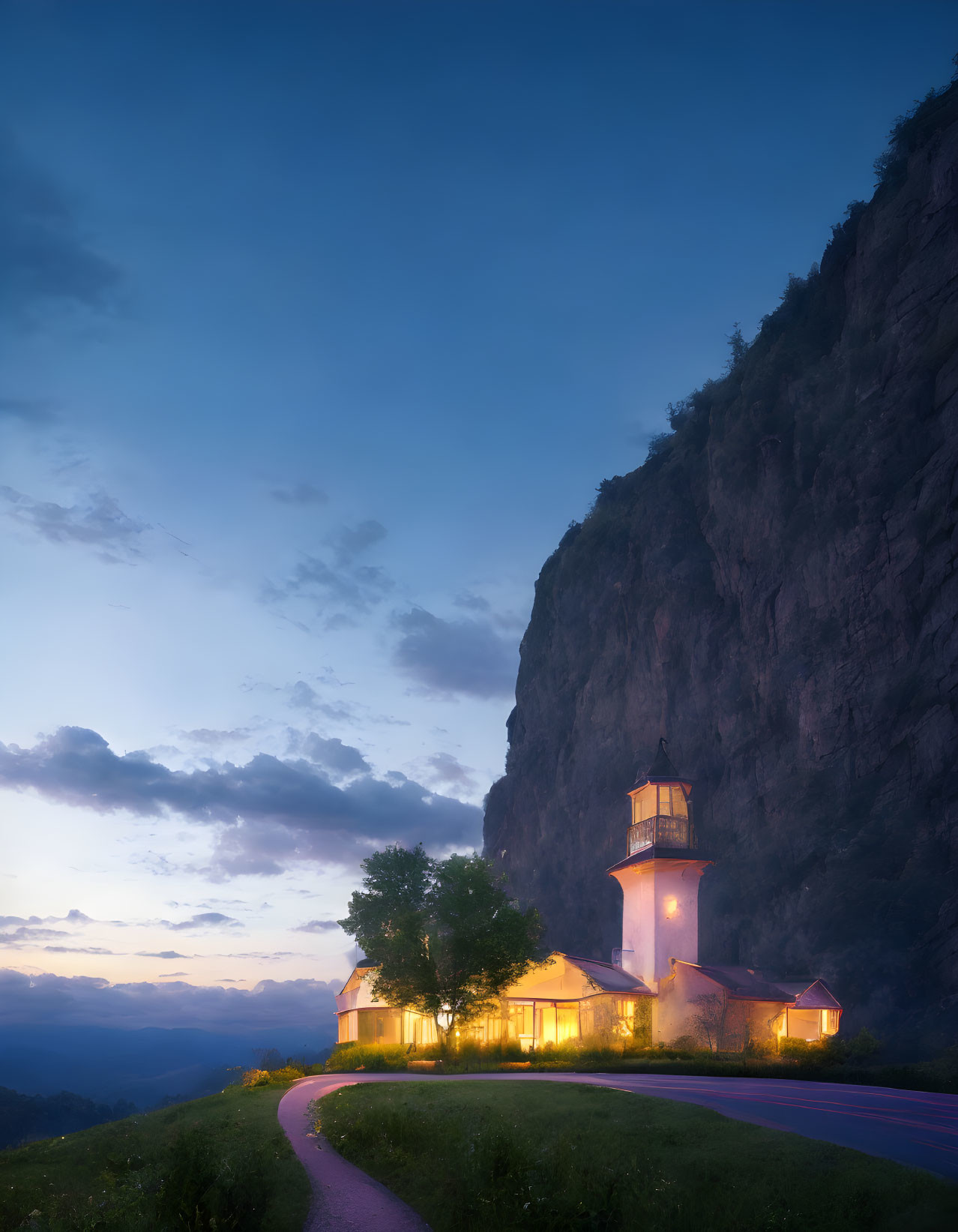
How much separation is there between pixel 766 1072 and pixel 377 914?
2806 centimetres

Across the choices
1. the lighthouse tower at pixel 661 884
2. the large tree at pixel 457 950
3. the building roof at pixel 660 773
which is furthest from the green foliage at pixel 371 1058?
the building roof at pixel 660 773

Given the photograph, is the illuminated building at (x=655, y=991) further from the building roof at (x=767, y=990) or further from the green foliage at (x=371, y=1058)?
the green foliage at (x=371, y=1058)

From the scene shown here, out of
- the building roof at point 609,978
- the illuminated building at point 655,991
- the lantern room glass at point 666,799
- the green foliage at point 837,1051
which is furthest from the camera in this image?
the lantern room glass at point 666,799

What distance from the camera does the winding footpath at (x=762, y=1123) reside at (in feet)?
56.1

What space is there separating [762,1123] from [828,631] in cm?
5024

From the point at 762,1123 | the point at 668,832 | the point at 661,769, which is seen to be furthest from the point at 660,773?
the point at 762,1123

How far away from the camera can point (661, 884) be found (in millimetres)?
51781

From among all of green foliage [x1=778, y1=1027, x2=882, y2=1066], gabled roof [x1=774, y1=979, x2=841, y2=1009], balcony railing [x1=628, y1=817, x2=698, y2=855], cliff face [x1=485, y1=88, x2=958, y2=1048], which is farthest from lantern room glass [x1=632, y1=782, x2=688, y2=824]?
green foliage [x1=778, y1=1027, x2=882, y2=1066]

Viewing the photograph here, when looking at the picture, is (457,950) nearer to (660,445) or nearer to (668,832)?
(668,832)

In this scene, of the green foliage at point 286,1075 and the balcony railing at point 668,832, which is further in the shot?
the balcony railing at point 668,832

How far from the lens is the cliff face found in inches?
2233

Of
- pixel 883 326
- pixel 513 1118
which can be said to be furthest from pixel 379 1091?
pixel 883 326

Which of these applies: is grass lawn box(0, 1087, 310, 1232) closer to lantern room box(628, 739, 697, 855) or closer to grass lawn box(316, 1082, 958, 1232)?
grass lawn box(316, 1082, 958, 1232)

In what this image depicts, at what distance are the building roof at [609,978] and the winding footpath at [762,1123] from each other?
13948 mm
